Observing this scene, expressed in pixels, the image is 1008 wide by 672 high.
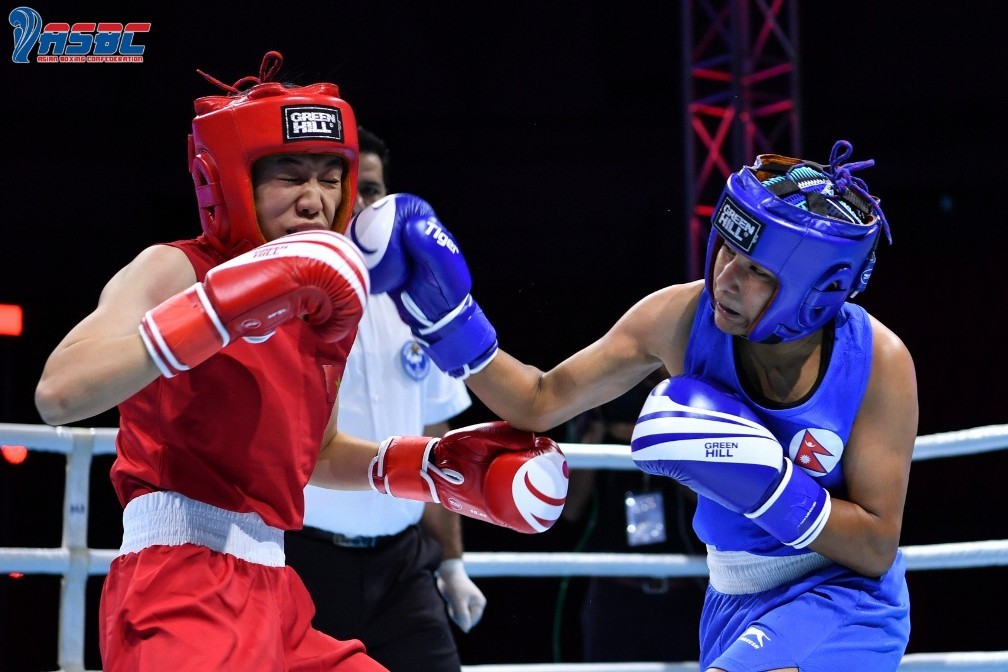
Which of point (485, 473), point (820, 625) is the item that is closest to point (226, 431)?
point (485, 473)

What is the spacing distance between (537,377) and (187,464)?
0.83 metres

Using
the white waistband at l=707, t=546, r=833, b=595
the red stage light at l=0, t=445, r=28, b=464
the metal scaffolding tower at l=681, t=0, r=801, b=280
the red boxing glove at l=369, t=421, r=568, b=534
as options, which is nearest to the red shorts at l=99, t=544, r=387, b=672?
the red boxing glove at l=369, t=421, r=568, b=534

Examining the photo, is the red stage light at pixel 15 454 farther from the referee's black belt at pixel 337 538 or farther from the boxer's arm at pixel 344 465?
the boxer's arm at pixel 344 465

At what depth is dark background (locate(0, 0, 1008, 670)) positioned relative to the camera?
6766mm

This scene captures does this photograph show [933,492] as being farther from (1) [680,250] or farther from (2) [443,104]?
(2) [443,104]

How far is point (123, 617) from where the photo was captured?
175 centimetres

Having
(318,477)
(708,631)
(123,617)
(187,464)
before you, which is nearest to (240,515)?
(187,464)

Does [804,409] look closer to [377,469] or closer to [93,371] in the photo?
[377,469]

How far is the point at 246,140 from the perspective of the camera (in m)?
1.94

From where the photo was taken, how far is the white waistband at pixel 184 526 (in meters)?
1.83

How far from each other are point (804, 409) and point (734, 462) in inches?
8.8

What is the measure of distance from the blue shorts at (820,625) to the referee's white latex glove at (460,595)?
3.48 ft

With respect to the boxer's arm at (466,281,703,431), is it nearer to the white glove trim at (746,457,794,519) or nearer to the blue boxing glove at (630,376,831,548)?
the blue boxing glove at (630,376,831,548)

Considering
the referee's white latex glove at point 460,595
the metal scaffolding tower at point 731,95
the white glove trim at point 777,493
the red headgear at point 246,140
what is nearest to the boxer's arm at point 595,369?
the white glove trim at point 777,493
